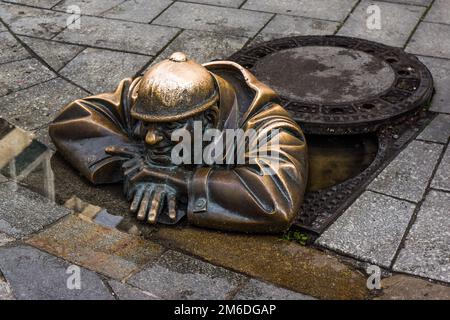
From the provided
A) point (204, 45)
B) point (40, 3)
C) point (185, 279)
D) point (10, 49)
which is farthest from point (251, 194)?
point (40, 3)

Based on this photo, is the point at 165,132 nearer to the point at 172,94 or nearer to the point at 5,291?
the point at 172,94

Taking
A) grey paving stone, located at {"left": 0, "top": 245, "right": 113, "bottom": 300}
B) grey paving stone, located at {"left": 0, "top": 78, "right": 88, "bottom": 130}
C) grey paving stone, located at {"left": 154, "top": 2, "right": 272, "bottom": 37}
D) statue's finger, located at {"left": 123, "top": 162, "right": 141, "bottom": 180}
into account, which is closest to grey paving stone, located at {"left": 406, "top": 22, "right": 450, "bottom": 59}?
grey paving stone, located at {"left": 154, "top": 2, "right": 272, "bottom": 37}

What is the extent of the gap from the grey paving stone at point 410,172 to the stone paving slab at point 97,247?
152cm

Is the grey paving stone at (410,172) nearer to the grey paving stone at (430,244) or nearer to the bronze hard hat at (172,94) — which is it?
the grey paving stone at (430,244)

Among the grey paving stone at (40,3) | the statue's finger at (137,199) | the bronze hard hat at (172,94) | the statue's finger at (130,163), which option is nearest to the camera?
the bronze hard hat at (172,94)

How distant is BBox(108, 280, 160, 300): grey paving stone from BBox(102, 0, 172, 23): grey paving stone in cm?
372

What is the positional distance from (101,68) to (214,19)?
54.5 inches

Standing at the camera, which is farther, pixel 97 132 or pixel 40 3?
pixel 40 3

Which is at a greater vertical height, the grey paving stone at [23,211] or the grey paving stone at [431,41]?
the grey paving stone at [23,211]

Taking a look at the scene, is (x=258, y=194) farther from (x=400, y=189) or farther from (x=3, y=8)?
(x=3, y=8)

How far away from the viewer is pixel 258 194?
4.16m

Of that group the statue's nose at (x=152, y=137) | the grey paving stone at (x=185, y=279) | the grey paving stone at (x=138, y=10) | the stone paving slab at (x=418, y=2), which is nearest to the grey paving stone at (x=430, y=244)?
the grey paving stone at (x=185, y=279)

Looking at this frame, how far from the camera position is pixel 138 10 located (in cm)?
716

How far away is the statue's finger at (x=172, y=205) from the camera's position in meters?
4.26
